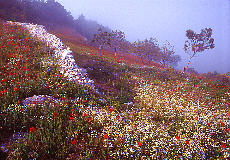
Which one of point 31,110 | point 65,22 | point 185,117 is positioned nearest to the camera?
point 31,110

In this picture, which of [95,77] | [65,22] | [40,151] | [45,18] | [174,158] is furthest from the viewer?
[65,22]

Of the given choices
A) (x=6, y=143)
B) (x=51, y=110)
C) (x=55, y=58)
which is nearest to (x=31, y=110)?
(x=51, y=110)

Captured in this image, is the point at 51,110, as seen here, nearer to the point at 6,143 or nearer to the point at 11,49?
the point at 6,143

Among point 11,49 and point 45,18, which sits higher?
point 45,18

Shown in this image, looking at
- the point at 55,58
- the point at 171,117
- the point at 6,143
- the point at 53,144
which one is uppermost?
the point at 55,58

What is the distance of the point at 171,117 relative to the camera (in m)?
7.85

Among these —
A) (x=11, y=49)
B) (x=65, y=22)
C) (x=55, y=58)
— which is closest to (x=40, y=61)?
(x=55, y=58)

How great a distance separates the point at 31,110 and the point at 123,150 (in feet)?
12.6

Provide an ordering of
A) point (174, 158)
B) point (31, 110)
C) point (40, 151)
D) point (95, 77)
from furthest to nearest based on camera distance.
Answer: point (95, 77), point (31, 110), point (174, 158), point (40, 151)

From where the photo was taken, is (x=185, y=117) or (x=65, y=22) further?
(x=65, y=22)

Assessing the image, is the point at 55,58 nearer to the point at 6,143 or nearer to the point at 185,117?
the point at 6,143

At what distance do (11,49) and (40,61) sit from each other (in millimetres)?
2396

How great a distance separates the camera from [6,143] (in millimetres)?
4266

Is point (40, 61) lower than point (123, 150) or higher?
higher
